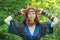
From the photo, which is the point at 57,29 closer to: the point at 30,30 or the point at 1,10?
the point at 1,10

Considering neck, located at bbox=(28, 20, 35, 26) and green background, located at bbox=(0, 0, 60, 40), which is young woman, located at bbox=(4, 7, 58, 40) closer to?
neck, located at bbox=(28, 20, 35, 26)

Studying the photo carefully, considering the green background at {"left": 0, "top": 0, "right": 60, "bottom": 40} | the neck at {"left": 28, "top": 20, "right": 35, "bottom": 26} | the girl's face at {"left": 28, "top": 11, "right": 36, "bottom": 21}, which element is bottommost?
the green background at {"left": 0, "top": 0, "right": 60, "bottom": 40}

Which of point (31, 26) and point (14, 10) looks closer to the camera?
point (31, 26)

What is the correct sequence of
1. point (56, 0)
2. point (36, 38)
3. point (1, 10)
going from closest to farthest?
point (36, 38), point (1, 10), point (56, 0)

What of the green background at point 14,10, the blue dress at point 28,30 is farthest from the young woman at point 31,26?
the green background at point 14,10

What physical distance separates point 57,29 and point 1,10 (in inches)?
71.3

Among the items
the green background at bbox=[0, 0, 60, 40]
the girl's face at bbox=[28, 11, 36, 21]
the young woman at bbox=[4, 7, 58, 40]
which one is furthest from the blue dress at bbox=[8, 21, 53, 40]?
the green background at bbox=[0, 0, 60, 40]

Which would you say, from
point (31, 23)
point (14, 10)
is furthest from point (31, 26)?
point (14, 10)

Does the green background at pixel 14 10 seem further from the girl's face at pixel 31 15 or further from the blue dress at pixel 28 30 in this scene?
the girl's face at pixel 31 15

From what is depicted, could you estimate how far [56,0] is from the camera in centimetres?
1153

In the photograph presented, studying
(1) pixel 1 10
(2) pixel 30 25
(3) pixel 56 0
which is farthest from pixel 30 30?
(3) pixel 56 0

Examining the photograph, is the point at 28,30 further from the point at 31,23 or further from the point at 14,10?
the point at 14,10

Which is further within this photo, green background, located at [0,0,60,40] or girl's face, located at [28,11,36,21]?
green background, located at [0,0,60,40]

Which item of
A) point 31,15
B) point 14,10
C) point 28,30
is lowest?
point 14,10
